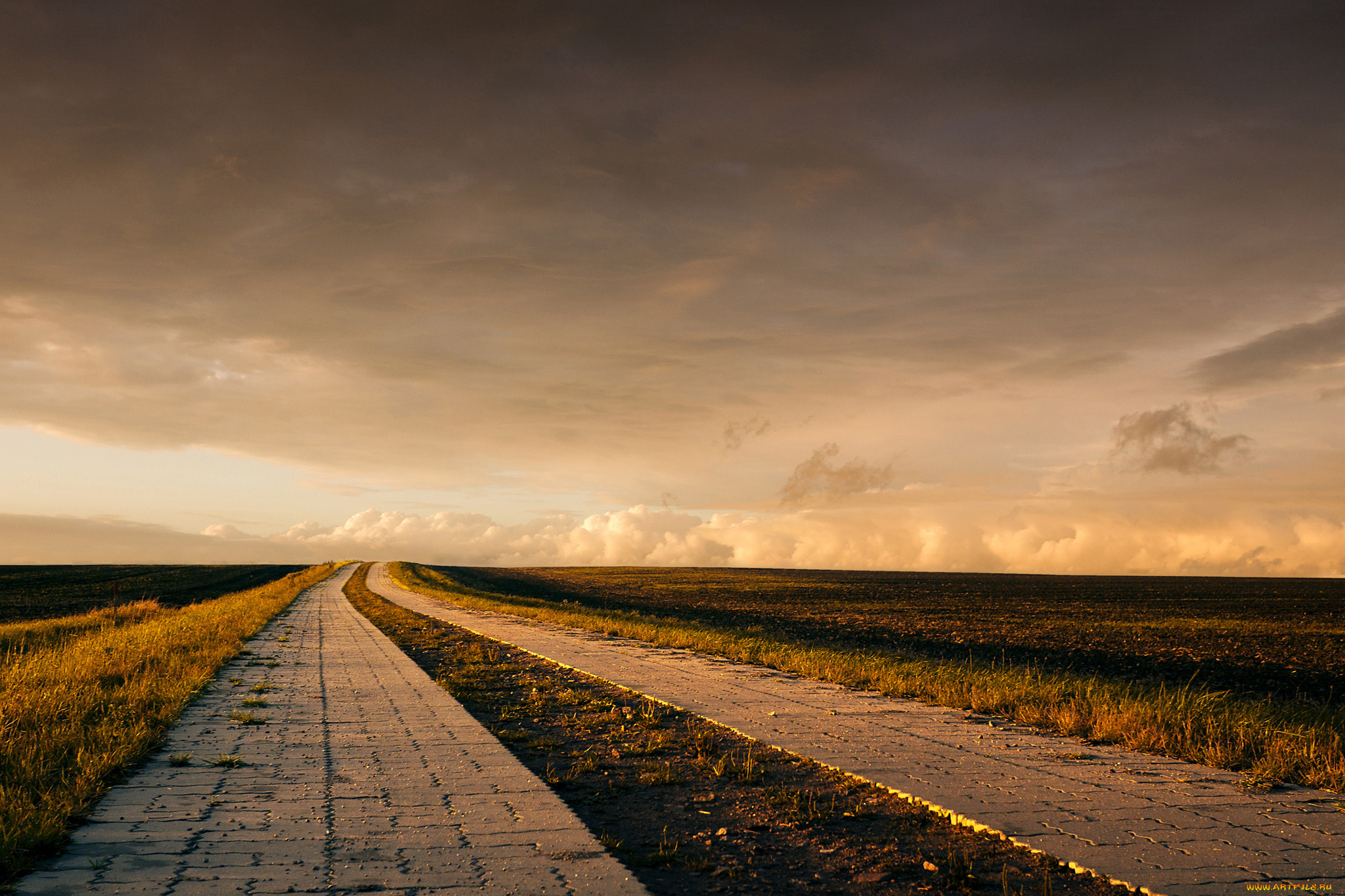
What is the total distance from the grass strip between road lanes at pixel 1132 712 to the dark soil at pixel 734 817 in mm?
3327

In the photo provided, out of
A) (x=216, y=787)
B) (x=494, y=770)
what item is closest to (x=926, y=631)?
(x=494, y=770)

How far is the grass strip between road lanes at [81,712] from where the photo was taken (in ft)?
17.3

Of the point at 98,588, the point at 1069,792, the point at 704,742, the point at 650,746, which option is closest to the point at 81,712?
the point at 650,746

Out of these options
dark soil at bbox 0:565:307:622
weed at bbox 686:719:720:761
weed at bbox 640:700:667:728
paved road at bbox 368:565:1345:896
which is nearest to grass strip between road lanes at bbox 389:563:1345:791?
paved road at bbox 368:565:1345:896

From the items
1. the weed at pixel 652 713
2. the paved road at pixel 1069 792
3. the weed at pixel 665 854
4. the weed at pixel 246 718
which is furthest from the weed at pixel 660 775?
the weed at pixel 246 718

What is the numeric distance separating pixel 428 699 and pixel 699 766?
211 inches

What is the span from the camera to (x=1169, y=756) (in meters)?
7.49

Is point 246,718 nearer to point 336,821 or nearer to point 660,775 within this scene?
point 336,821

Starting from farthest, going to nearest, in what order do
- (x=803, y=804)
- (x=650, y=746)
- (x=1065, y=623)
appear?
(x=1065, y=623) → (x=650, y=746) → (x=803, y=804)

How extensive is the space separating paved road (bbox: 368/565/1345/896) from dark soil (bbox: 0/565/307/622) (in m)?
23.4

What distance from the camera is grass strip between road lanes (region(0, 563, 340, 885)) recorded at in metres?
5.29

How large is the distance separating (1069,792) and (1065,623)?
32250mm

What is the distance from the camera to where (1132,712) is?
8469mm

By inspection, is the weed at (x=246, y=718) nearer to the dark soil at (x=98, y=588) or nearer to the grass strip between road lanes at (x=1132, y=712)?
the grass strip between road lanes at (x=1132, y=712)
